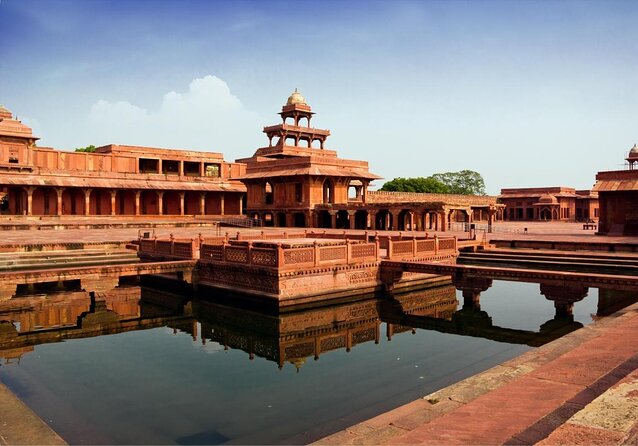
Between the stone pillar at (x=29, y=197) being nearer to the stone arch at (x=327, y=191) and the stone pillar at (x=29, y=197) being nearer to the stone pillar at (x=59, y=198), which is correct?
the stone pillar at (x=59, y=198)

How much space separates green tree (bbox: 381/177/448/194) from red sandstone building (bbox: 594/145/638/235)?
54103mm

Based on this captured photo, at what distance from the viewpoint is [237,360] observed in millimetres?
11320

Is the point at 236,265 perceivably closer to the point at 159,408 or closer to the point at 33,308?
the point at 33,308

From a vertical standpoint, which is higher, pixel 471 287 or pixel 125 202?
pixel 125 202

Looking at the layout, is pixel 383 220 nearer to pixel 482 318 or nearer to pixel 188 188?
pixel 188 188

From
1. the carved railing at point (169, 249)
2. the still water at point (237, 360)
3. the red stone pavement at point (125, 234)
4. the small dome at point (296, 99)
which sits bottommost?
the still water at point (237, 360)

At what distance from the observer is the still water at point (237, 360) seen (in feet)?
25.9

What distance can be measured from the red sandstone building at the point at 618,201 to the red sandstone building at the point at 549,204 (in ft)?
139

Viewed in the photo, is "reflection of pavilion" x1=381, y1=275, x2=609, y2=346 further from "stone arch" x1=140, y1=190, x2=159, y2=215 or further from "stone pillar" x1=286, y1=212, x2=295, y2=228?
"stone arch" x1=140, y1=190, x2=159, y2=215

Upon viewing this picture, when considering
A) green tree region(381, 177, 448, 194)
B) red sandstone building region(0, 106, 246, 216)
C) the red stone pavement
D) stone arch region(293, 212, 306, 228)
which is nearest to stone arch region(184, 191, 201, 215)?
red sandstone building region(0, 106, 246, 216)

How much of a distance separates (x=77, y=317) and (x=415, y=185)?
72381 millimetres

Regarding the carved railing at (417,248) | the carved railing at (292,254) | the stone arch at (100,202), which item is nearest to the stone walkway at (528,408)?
the carved railing at (292,254)

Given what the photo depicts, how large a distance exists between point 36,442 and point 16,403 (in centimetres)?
155

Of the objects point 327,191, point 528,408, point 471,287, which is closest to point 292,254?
point 471,287
